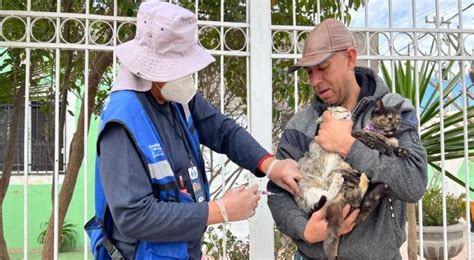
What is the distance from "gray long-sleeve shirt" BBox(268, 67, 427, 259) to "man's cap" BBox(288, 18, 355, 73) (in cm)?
20

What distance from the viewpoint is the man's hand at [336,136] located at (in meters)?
1.75

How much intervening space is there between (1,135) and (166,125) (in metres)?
6.54

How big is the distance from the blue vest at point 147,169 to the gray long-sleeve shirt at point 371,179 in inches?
19.5

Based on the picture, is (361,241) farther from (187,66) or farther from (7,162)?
(7,162)

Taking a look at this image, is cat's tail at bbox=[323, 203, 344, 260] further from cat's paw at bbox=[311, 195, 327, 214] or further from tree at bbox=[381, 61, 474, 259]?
tree at bbox=[381, 61, 474, 259]

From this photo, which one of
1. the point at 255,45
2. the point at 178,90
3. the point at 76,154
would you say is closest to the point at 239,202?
the point at 178,90

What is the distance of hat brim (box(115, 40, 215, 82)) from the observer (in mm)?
1513

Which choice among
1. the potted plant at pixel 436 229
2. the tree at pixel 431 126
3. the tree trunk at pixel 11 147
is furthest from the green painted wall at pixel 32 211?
the tree at pixel 431 126

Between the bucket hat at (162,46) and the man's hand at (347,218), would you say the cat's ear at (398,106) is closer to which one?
the man's hand at (347,218)

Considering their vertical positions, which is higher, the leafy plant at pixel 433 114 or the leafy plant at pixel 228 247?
the leafy plant at pixel 433 114

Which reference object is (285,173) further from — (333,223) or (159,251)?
(159,251)

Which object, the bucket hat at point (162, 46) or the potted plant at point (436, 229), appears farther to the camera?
the potted plant at point (436, 229)

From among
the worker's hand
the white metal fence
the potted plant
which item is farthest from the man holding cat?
the potted plant

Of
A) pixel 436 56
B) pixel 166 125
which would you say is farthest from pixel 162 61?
pixel 436 56
